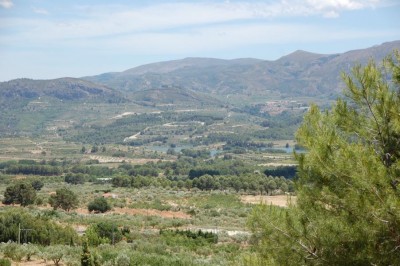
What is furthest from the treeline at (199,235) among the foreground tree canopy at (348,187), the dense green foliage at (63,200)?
the foreground tree canopy at (348,187)

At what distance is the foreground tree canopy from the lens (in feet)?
21.8

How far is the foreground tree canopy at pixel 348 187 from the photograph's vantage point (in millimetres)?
6637

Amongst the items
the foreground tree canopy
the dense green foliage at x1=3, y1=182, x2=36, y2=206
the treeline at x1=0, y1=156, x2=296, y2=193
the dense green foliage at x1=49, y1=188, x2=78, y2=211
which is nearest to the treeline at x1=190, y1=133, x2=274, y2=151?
the treeline at x1=0, y1=156, x2=296, y2=193

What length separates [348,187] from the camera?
7027 mm

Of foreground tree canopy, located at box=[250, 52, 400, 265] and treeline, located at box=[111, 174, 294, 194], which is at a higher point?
foreground tree canopy, located at box=[250, 52, 400, 265]

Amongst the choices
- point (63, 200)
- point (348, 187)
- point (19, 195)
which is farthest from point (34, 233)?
point (348, 187)

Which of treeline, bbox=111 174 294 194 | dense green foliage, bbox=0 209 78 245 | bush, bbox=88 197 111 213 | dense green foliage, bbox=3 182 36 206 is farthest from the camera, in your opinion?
treeline, bbox=111 174 294 194

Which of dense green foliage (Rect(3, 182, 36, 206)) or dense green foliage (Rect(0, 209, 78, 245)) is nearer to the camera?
dense green foliage (Rect(0, 209, 78, 245))

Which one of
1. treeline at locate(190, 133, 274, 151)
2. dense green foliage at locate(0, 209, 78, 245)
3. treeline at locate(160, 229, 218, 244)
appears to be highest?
dense green foliage at locate(0, 209, 78, 245)

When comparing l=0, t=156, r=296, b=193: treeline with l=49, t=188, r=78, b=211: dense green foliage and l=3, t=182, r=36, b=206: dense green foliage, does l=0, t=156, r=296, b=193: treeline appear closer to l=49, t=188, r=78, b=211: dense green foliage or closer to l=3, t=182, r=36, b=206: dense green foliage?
l=49, t=188, r=78, b=211: dense green foliage

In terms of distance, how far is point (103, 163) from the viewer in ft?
415

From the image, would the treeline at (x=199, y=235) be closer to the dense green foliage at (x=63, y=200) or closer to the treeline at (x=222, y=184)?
the dense green foliage at (x=63, y=200)

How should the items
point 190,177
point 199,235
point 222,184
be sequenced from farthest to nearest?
point 190,177 < point 222,184 < point 199,235

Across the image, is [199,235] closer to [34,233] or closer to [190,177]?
[34,233]
